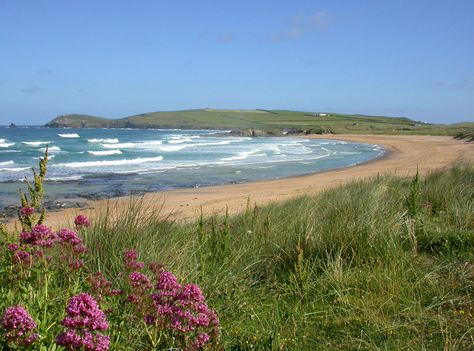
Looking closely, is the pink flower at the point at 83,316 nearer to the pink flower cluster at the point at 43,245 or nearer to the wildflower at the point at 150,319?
the wildflower at the point at 150,319

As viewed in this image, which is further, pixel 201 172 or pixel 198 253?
pixel 201 172

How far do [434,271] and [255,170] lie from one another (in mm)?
26940

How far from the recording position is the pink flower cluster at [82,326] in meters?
2.18

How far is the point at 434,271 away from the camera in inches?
203

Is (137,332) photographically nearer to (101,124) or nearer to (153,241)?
(153,241)

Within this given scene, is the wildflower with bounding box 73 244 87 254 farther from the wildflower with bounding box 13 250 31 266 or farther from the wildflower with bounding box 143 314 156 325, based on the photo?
the wildflower with bounding box 143 314 156 325

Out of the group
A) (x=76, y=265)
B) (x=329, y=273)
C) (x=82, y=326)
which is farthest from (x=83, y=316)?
(x=329, y=273)

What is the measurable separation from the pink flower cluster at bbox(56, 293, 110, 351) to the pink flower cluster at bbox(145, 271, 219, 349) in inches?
19.2

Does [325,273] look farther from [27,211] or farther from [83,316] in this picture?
[83,316]

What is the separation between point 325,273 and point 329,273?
0.16 meters

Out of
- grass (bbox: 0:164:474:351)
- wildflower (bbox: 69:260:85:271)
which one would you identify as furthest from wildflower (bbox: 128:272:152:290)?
wildflower (bbox: 69:260:85:271)

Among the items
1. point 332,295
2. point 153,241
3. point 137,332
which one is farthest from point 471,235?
point 137,332

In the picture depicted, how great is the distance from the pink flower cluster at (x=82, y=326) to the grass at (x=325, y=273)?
0.71m

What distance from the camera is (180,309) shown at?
8.93 ft
